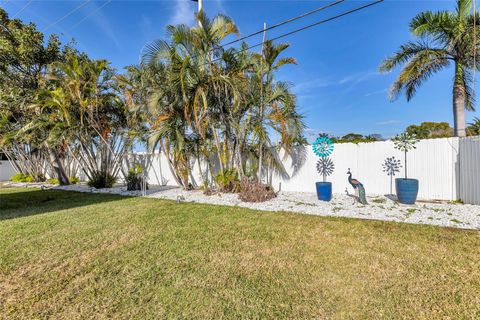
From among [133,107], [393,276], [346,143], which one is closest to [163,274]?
[393,276]

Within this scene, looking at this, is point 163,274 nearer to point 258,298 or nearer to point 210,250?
point 210,250

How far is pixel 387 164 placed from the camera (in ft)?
22.3

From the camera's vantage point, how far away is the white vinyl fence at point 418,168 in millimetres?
5598

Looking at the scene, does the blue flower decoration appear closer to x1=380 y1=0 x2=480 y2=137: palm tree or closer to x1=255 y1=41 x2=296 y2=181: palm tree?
x1=255 y1=41 x2=296 y2=181: palm tree

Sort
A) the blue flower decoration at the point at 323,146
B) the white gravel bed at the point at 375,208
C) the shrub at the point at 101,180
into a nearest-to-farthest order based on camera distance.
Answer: the white gravel bed at the point at 375,208 < the blue flower decoration at the point at 323,146 < the shrub at the point at 101,180

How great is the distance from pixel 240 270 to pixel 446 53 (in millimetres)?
8054

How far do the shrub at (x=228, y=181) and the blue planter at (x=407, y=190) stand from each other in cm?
440

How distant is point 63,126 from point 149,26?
16.9 feet

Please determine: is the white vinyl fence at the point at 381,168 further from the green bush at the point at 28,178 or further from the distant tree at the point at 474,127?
the green bush at the point at 28,178

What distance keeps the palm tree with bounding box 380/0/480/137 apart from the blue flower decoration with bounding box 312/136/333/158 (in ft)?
8.85

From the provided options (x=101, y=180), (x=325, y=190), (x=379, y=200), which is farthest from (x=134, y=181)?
(x=379, y=200)

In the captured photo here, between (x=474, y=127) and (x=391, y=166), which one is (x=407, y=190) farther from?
(x=474, y=127)

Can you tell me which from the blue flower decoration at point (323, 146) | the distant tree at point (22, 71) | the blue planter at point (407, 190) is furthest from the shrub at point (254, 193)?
the distant tree at point (22, 71)

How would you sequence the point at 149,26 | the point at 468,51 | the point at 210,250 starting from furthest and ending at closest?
the point at 149,26 → the point at 468,51 → the point at 210,250
